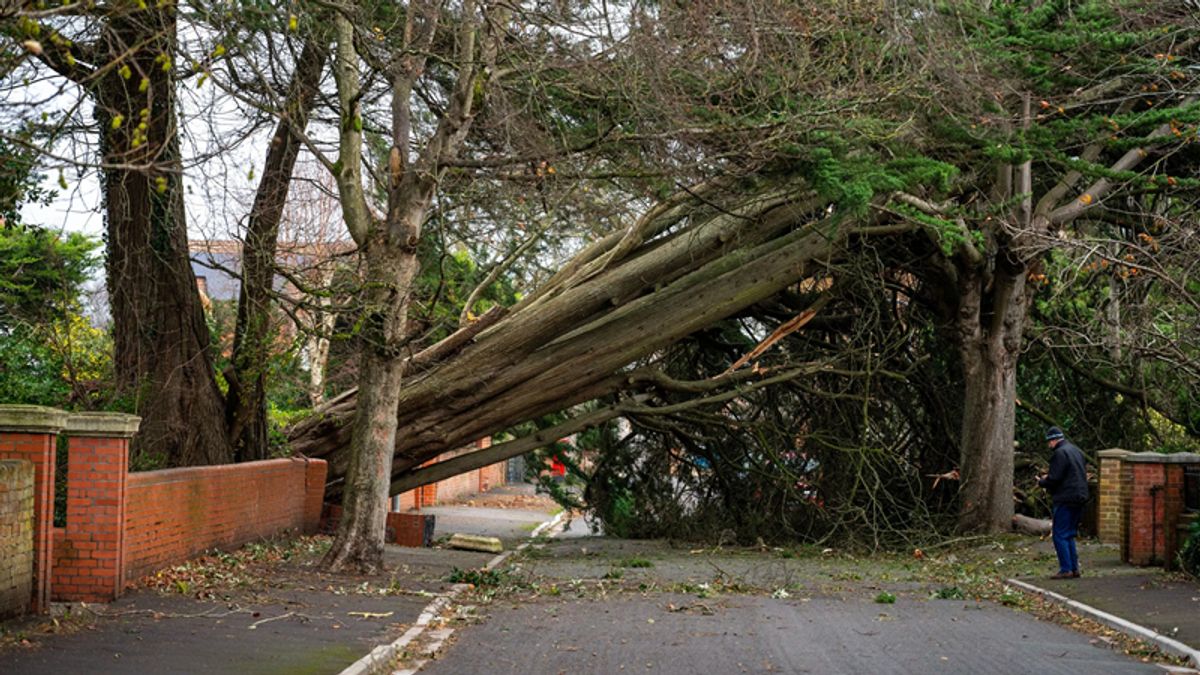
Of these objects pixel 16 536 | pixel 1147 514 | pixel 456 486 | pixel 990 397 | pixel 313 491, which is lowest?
pixel 456 486

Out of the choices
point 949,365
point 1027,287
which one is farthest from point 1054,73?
point 949,365

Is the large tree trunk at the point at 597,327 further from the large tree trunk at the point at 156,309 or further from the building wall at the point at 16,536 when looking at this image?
the building wall at the point at 16,536

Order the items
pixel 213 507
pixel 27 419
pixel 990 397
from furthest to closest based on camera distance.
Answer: pixel 990 397
pixel 213 507
pixel 27 419

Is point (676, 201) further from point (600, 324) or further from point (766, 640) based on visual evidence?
point (766, 640)

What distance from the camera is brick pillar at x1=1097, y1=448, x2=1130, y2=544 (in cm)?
1842

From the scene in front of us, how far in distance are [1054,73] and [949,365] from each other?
654 centimetres

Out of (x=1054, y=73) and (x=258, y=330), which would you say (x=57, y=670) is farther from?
(x=1054, y=73)

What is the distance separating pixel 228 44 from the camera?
14.1m

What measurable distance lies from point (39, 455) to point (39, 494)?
1.03ft

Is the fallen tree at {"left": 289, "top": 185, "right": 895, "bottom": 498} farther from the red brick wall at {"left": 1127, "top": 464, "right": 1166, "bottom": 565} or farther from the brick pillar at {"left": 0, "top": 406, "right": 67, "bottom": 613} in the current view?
the brick pillar at {"left": 0, "top": 406, "right": 67, "bottom": 613}

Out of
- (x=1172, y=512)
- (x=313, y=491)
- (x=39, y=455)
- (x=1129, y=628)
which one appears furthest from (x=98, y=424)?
(x=1172, y=512)

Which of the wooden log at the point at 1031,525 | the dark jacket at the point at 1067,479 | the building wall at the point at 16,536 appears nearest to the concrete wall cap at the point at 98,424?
the building wall at the point at 16,536

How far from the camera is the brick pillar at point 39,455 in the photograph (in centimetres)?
1091

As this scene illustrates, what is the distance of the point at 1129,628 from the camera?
461 inches
